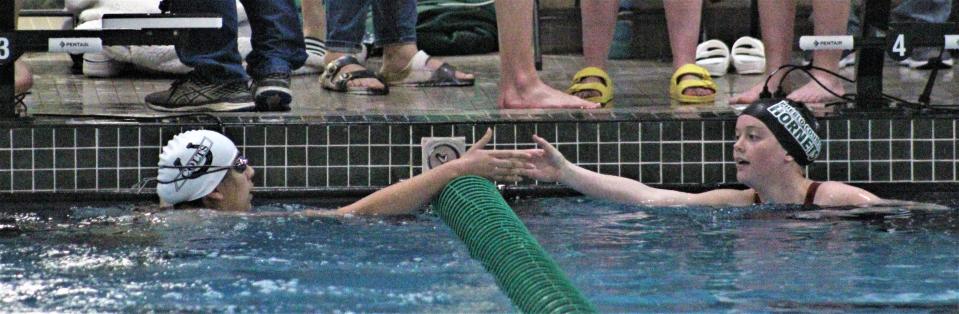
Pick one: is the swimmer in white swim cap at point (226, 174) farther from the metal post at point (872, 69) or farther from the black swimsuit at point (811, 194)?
the metal post at point (872, 69)

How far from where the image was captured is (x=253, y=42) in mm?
5730

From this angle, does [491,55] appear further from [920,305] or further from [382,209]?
[920,305]

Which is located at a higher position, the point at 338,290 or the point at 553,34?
the point at 553,34

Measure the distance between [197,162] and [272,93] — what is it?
1033 mm

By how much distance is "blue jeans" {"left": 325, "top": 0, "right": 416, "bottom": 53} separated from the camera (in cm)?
612

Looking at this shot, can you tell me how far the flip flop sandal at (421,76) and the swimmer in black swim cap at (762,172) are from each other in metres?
1.53

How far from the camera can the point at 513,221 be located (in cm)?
404

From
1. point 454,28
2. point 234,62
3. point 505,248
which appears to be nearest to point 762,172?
point 505,248

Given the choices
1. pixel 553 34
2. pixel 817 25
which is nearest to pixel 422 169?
pixel 817 25

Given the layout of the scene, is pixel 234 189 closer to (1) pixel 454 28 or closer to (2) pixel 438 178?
(2) pixel 438 178

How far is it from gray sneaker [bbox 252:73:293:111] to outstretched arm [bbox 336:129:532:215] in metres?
0.95

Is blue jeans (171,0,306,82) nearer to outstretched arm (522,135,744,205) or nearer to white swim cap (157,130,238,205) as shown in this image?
white swim cap (157,130,238,205)

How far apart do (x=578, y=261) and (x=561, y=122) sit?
1.26 m

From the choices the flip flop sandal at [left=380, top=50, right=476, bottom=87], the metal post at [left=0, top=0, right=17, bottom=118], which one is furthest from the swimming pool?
the flip flop sandal at [left=380, top=50, right=476, bottom=87]
